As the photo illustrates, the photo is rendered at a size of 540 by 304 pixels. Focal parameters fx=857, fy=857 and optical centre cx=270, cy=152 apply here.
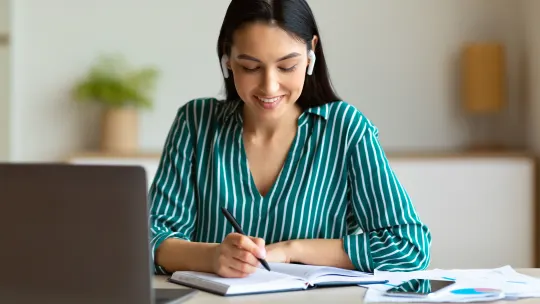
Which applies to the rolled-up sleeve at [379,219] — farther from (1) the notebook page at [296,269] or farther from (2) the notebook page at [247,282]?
(2) the notebook page at [247,282]

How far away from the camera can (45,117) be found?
4.16m

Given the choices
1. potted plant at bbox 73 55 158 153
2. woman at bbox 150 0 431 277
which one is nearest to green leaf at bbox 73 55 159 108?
potted plant at bbox 73 55 158 153

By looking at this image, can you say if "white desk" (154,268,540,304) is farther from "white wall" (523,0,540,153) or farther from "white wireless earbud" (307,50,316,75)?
"white wall" (523,0,540,153)

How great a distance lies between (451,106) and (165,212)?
95.5 inches

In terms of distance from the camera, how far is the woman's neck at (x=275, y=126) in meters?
1.98

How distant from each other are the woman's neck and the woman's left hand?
1.03 ft

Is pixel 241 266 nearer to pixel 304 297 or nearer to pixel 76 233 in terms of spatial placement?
pixel 304 297

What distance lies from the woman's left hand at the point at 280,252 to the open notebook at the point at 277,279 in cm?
5

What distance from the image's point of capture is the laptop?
45.3 inches

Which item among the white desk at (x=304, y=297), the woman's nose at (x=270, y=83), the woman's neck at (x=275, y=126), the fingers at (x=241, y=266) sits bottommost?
the white desk at (x=304, y=297)

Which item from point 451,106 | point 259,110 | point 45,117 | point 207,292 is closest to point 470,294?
point 207,292

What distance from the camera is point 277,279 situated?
1.52 meters

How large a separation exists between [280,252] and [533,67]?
2.53 metres

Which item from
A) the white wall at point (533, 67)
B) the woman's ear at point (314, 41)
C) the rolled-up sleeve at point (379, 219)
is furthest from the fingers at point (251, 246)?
the white wall at point (533, 67)
